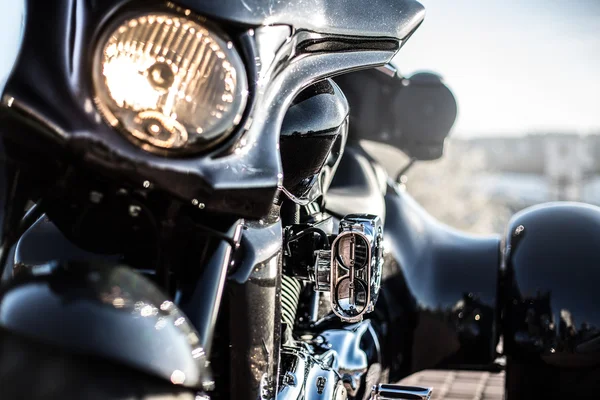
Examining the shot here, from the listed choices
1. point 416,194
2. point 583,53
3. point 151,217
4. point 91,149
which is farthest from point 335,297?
point 583,53

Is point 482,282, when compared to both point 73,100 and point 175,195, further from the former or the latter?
point 73,100

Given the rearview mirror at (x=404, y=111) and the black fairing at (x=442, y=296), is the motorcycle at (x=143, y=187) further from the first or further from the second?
the rearview mirror at (x=404, y=111)

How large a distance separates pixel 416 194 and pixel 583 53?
2975mm

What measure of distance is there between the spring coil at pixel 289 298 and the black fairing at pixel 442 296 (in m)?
0.62

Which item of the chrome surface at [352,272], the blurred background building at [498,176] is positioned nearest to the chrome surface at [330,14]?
the chrome surface at [352,272]

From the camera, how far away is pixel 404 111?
2.73m

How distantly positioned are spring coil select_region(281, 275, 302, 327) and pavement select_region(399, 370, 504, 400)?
6.71ft

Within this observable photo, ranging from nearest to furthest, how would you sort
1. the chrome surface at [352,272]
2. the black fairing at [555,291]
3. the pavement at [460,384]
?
the chrome surface at [352,272] < the black fairing at [555,291] < the pavement at [460,384]

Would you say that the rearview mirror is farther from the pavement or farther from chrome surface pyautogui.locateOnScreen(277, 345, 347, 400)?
the pavement

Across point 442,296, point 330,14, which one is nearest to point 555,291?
point 442,296

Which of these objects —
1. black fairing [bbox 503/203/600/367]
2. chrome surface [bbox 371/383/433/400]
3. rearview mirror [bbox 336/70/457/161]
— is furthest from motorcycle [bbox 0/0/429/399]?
rearview mirror [bbox 336/70/457/161]

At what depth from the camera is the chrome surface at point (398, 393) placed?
1855 mm

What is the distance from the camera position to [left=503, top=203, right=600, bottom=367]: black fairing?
2135 millimetres

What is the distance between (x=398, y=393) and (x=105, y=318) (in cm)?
109
